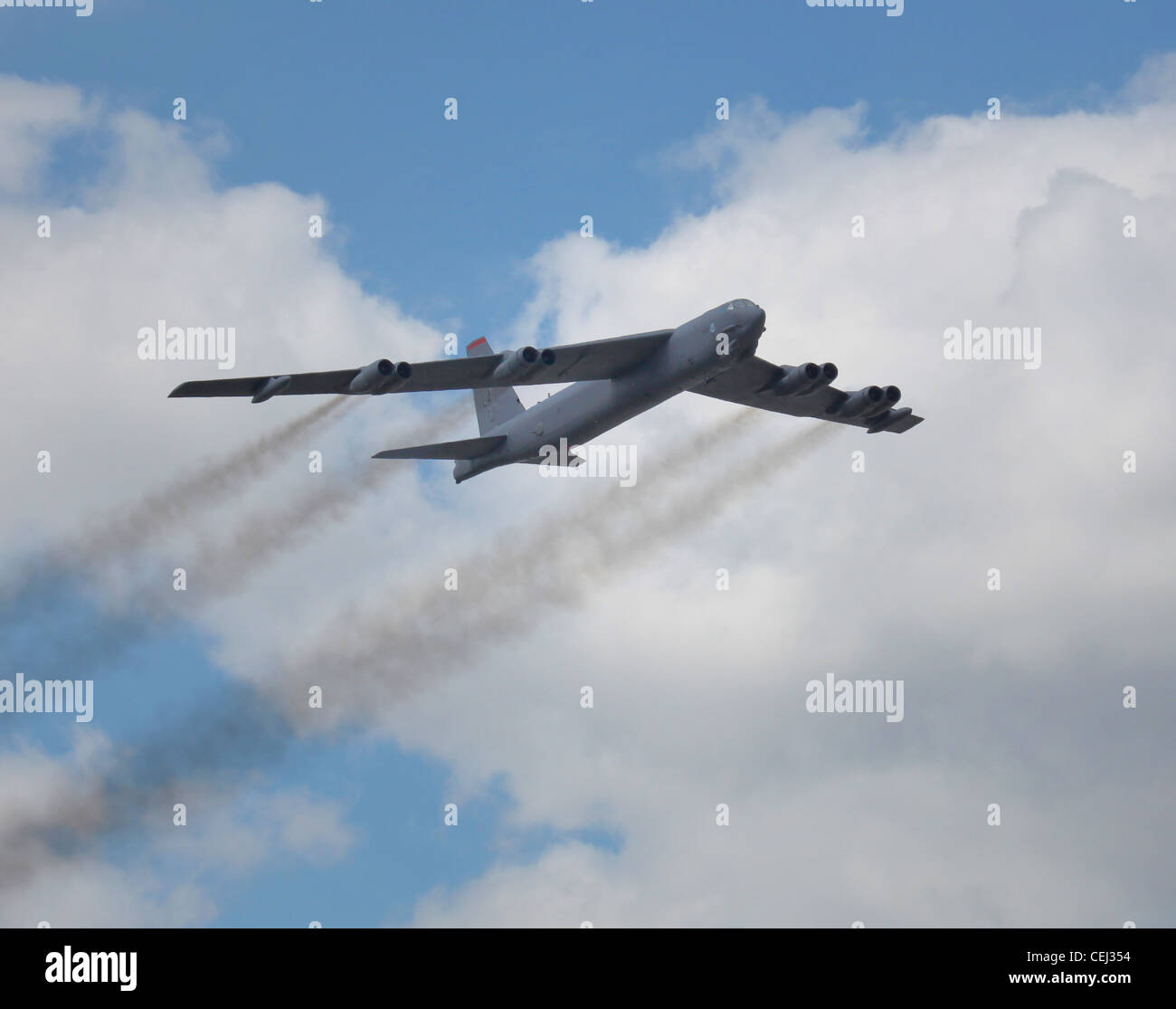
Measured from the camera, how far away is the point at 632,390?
48812mm

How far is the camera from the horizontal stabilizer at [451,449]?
51875mm

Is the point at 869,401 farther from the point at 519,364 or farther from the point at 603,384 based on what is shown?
the point at 519,364

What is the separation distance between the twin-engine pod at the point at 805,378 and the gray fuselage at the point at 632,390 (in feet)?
11.8

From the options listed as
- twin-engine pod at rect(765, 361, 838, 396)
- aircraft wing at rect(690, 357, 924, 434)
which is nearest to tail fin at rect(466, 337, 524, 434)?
aircraft wing at rect(690, 357, 924, 434)

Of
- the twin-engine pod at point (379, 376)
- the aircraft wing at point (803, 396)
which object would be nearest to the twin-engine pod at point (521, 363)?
the twin-engine pod at point (379, 376)

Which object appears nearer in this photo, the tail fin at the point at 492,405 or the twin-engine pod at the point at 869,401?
the twin-engine pod at the point at 869,401

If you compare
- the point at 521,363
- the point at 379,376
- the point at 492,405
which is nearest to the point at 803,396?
the point at 521,363

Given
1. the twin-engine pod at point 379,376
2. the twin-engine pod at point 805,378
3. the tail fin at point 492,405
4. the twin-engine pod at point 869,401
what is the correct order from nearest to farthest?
the twin-engine pod at point 379,376
the twin-engine pod at point 805,378
the twin-engine pod at point 869,401
the tail fin at point 492,405

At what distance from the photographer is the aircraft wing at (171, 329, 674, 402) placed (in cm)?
4572

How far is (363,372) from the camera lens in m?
45.6

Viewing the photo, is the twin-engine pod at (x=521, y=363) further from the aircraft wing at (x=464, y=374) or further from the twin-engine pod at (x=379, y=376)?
the twin-engine pod at (x=379, y=376)

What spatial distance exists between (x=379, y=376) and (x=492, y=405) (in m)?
14.5

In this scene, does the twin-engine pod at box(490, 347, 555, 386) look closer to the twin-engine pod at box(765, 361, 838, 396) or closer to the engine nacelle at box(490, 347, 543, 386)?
the engine nacelle at box(490, 347, 543, 386)
